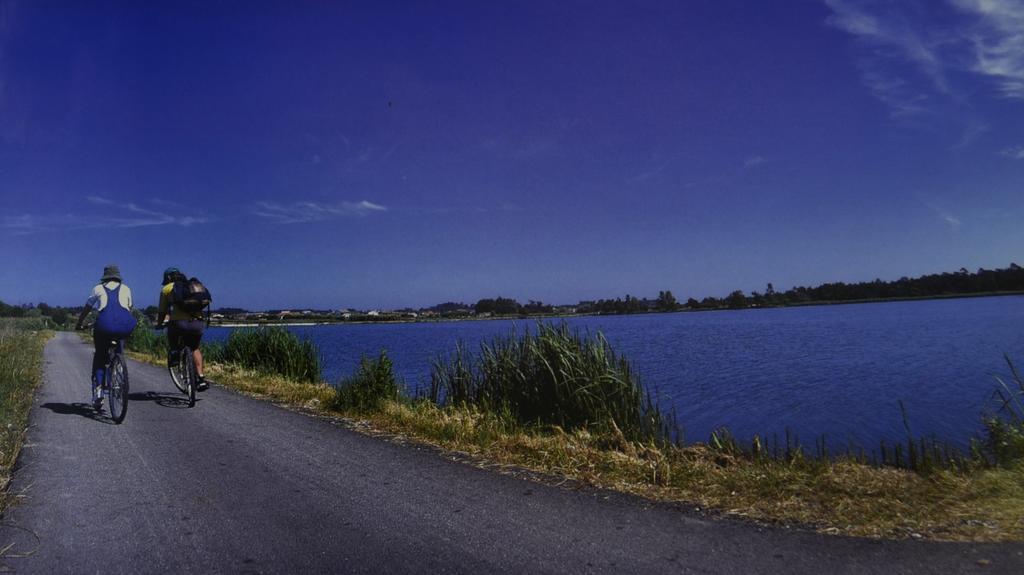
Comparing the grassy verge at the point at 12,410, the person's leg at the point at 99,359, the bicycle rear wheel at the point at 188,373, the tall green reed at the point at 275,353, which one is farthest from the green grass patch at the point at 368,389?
the tall green reed at the point at 275,353

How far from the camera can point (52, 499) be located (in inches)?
183

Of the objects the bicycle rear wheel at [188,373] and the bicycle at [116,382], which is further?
the bicycle rear wheel at [188,373]

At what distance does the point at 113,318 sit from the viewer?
8.09 meters

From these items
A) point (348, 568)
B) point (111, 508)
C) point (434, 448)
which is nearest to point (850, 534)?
point (348, 568)

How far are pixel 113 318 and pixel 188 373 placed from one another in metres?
1.61

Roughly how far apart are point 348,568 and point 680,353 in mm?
21651

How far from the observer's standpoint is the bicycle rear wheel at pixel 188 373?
9141 millimetres

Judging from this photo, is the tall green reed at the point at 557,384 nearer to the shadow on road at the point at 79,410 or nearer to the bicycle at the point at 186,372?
the bicycle at the point at 186,372

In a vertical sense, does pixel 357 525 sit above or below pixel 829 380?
above

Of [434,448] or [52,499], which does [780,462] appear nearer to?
[434,448]

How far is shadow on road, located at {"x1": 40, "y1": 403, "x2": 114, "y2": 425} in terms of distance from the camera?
8.13 m

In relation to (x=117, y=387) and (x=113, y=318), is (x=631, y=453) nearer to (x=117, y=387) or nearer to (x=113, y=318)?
(x=117, y=387)

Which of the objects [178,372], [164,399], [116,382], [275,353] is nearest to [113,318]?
[116,382]

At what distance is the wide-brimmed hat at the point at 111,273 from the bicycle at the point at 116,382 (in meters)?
0.88
